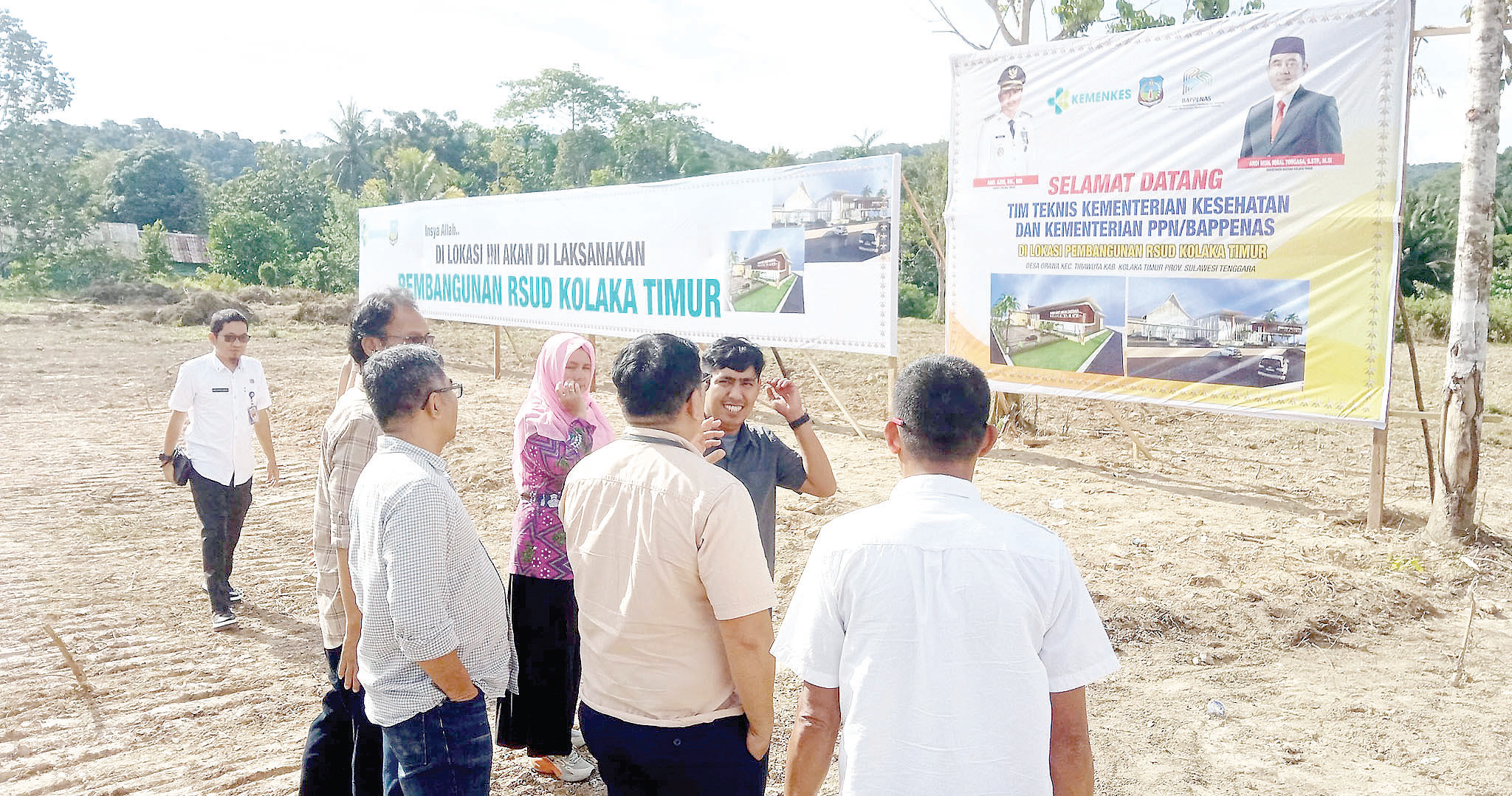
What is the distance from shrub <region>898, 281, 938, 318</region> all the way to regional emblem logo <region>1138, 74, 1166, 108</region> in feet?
67.5

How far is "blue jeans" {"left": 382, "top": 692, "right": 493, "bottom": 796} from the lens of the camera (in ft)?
7.54

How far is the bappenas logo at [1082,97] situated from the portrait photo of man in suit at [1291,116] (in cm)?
94

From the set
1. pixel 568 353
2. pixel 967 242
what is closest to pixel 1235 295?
pixel 967 242

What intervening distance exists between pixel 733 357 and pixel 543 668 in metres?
1.21

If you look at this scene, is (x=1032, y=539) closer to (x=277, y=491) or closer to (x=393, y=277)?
(x=277, y=491)

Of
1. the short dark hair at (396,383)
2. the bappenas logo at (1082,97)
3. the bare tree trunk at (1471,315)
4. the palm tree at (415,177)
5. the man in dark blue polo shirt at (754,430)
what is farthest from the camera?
the palm tree at (415,177)

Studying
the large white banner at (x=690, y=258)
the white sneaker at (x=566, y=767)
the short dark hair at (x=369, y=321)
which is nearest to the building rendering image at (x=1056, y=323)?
the large white banner at (x=690, y=258)

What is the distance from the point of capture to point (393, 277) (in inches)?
634

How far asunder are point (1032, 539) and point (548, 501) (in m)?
1.90

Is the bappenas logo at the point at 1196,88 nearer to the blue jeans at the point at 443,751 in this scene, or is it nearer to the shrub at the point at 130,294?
the blue jeans at the point at 443,751

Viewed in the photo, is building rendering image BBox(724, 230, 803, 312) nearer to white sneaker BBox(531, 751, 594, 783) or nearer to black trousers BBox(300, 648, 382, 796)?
white sneaker BBox(531, 751, 594, 783)

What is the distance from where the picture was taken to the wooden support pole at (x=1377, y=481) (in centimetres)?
655

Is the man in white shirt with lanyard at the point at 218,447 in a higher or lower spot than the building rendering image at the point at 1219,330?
lower

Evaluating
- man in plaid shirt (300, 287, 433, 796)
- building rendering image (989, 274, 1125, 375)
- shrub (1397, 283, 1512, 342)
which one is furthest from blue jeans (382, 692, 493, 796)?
shrub (1397, 283, 1512, 342)
